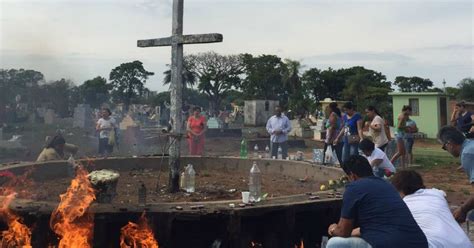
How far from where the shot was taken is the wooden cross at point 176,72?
22.7 ft

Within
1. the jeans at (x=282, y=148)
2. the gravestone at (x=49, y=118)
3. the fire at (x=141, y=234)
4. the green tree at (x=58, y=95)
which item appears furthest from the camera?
the green tree at (x=58, y=95)

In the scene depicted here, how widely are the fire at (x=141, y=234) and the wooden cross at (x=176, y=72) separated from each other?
2.39 meters

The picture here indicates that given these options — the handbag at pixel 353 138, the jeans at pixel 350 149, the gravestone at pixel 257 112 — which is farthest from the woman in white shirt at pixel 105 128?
the gravestone at pixel 257 112

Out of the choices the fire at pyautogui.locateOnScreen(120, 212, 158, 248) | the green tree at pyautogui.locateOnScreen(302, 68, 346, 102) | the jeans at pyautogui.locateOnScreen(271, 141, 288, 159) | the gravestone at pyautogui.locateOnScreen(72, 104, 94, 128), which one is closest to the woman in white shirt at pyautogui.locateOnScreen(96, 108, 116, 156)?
the jeans at pyautogui.locateOnScreen(271, 141, 288, 159)

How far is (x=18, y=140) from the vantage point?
18.6 metres

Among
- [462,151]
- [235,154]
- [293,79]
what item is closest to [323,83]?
[293,79]

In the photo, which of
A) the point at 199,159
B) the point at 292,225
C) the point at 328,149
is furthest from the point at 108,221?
the point at 328,149

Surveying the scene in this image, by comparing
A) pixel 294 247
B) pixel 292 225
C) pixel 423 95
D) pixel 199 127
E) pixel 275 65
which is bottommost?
pixel 294 247

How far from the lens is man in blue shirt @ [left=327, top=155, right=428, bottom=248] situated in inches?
132

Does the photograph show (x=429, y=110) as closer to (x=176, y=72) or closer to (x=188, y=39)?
(x=188, y=39)

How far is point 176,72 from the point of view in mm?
7066

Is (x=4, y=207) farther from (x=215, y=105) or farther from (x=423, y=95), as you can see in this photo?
(x=215, y=105)

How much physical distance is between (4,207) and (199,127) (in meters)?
6.95

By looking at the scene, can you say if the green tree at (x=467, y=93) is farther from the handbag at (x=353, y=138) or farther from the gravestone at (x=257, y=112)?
the handbag at (x=353, y=138)
